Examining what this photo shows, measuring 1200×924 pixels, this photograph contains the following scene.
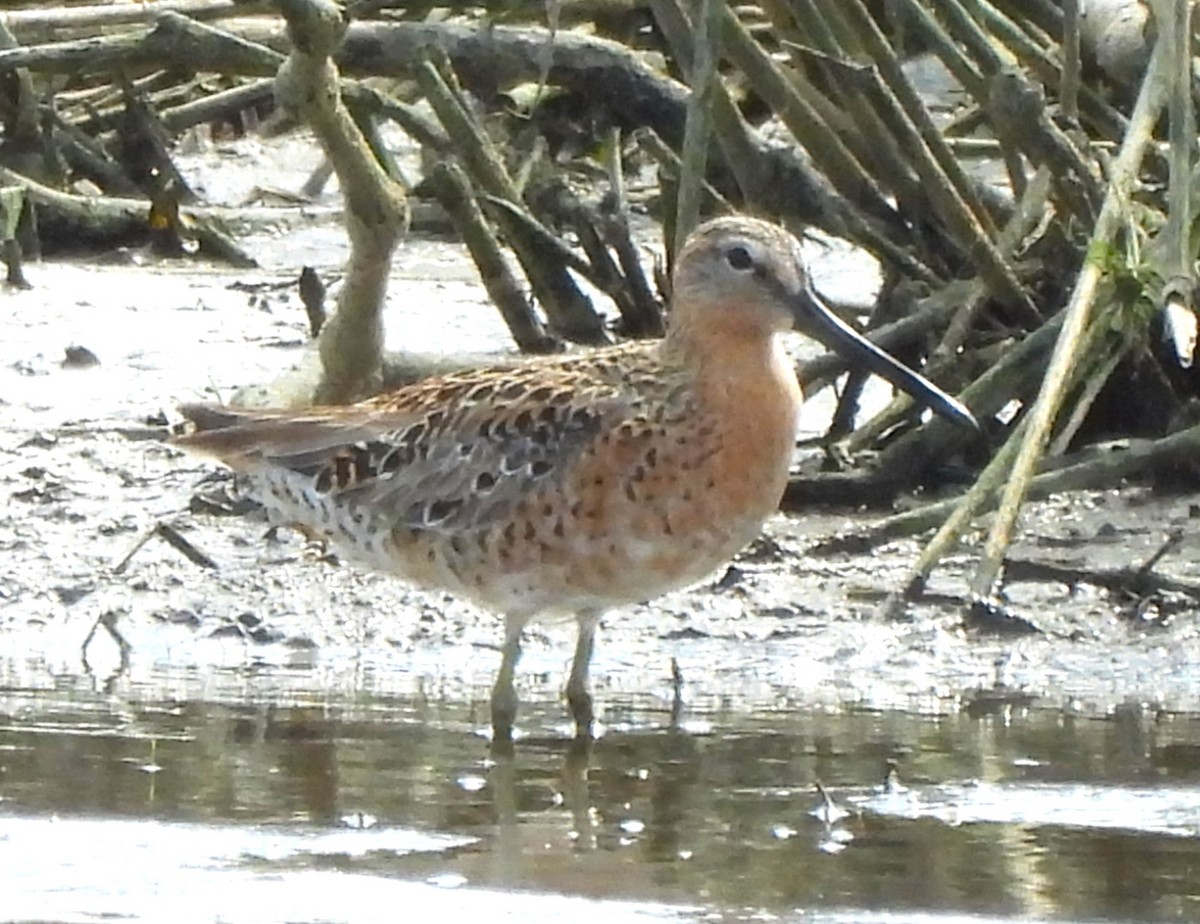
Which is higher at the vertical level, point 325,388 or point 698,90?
point 698,90

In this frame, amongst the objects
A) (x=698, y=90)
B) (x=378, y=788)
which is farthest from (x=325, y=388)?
(x=378, y=788)

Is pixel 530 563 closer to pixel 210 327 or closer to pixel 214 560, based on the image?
pixel 214 560

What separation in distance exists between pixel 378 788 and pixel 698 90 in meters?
2.47

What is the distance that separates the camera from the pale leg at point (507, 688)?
6.19m

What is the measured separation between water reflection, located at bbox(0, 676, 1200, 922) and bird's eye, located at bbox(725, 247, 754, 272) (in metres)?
0.98

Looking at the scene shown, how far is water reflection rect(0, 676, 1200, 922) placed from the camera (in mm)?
4738

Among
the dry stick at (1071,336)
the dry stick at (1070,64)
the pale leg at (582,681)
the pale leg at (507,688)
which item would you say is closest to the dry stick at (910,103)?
the dry stick at (1070,64)

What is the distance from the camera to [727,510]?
6.23 m

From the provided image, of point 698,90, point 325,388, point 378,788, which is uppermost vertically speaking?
point 698,90

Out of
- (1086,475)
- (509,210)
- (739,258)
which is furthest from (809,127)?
(739,258)

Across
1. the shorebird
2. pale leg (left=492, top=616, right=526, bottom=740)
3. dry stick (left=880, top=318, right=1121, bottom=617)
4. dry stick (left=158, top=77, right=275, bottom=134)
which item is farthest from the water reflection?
dry stick (left=158, top=77, right=275, bottom=134)

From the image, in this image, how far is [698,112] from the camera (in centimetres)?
738

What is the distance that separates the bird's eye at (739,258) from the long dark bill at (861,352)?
0.13 metres

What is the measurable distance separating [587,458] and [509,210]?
6.92 feet
